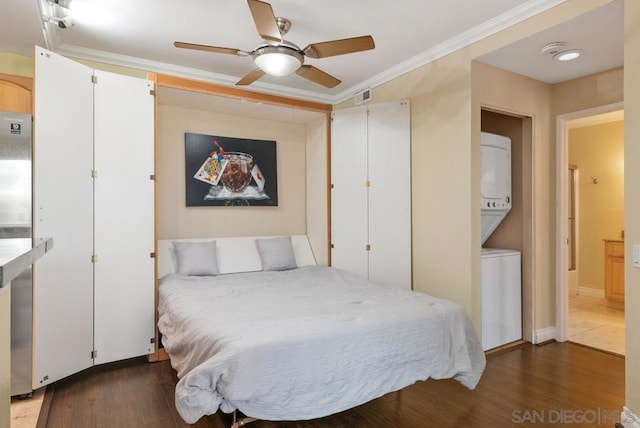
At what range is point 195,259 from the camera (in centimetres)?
379

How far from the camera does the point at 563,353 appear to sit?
3.47m

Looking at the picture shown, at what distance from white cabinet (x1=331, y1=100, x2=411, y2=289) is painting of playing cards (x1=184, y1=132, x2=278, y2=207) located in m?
0.81

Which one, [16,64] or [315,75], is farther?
[16,64]

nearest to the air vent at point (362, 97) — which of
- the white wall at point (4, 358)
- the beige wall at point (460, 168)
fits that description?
the beige wall at point (460, 168)

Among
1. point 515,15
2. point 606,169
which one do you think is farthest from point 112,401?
point 606,169

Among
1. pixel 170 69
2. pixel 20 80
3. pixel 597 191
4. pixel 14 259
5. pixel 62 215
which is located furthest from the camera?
pixel 597 191

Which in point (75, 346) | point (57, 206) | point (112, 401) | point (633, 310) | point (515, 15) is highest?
point (515, 15)

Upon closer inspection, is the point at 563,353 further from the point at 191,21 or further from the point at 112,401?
the point at 191,21

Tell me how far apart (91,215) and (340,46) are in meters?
2.32

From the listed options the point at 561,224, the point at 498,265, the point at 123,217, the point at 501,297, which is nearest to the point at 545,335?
the point at 501,297

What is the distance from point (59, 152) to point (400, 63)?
3.05m

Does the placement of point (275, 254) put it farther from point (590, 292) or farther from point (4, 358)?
point (590, 292)

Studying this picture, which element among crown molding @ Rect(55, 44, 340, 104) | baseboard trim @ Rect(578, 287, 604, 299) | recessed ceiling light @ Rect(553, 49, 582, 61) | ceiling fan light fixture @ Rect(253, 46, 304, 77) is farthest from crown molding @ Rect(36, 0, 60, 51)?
baseboard trim @ Rect(578, 287, 604, 299)

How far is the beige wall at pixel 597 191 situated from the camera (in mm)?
5309
